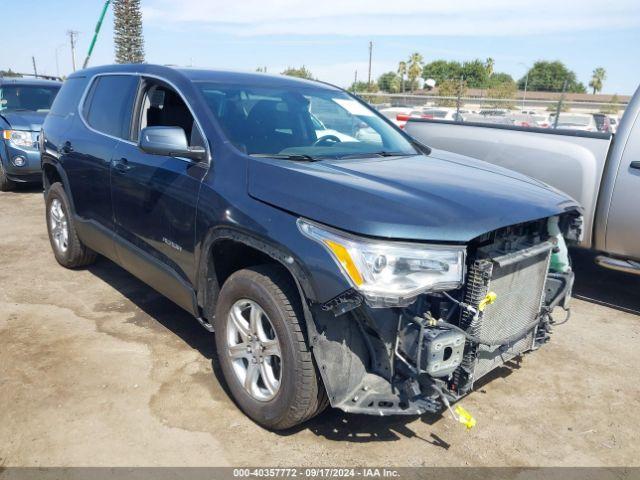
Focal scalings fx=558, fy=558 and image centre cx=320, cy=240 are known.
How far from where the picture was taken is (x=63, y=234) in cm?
539

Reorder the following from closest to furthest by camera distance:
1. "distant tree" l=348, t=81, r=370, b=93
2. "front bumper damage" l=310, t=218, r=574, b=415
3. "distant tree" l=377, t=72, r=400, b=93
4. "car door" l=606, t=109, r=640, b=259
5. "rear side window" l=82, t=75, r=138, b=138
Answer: "front bumper damage" l=310, t=218, r=574, b=415, "rear side window" l=82, t=75, r=138, b=138, "car door" l=606, t=109, r=640, b=259, "distant tree" l=348, t=81, r=370, b=93, "distant tree" l=377, t=72, r=400, b=93

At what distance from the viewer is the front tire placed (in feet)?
8.66

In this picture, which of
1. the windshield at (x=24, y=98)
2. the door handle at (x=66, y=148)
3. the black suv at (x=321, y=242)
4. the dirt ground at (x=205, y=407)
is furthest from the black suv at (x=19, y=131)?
the black suv at (x=321, y=242)

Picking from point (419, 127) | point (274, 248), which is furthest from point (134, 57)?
point (274, 248)

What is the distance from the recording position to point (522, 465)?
9.23 ft

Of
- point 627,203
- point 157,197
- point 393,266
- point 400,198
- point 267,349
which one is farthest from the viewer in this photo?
point 627,203

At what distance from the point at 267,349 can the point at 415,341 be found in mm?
796

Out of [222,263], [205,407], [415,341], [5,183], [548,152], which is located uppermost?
[548,152]

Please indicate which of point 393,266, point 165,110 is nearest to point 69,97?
point 165,110

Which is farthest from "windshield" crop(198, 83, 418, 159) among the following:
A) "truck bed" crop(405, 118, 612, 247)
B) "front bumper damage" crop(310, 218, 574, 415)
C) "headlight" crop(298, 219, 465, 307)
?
"truck bed" crop(405, 118, 612, 247)

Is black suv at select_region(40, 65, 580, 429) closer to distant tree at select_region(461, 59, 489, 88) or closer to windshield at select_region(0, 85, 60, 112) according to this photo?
windshield at select_region(0, 85, 60, 112)

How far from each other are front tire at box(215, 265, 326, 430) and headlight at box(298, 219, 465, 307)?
438 mm

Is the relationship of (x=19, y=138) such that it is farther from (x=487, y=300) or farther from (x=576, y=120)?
(x=576, y=120)

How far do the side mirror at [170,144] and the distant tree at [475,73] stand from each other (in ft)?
298
